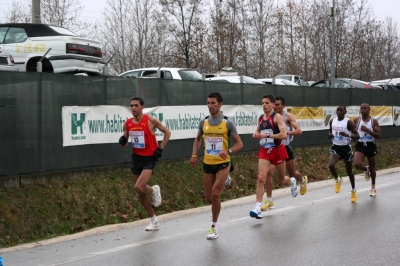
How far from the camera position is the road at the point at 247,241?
8195 mm

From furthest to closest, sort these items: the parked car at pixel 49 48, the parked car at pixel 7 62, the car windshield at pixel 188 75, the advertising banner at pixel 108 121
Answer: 1. the car windshield at pixel 188 75
2. the parked car at pixel 49 48
3. the parked car at pixel 7 62
4. the advertising banner at pixel 108 121

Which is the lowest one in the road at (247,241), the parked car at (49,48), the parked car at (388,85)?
the road at (247,241)

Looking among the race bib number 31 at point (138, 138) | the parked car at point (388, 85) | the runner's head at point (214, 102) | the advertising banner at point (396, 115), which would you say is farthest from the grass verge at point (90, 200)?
the parked car at point (388, 85)

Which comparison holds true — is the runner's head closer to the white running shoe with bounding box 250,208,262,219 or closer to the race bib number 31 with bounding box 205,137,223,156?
the race bib number 31 with bounding box 205,137,223,156

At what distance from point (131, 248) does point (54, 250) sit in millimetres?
1192

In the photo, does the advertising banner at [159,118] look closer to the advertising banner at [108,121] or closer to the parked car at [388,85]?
the advertising banner at [108,121]

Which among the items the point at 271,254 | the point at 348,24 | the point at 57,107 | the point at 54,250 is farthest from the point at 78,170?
the point at 348,24

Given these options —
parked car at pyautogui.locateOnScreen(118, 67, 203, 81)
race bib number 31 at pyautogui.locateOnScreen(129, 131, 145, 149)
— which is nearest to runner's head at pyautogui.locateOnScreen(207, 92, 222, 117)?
race bib number 31 at pyautogui.locateOnScreen(129, 131, 145, 149)

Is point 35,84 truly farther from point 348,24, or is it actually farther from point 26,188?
point 348,24

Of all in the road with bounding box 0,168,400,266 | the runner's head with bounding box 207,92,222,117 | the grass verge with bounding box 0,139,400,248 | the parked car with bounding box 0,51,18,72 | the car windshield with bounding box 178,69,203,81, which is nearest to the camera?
the road with bounding box 0,168,400,266

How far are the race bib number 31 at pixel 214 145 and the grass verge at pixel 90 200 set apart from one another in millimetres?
2937

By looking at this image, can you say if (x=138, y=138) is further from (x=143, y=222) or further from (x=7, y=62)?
(x=7, y=62)

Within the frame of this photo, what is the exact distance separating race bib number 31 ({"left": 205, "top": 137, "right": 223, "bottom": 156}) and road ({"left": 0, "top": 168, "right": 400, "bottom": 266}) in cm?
124

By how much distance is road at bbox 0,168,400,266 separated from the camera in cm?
820
